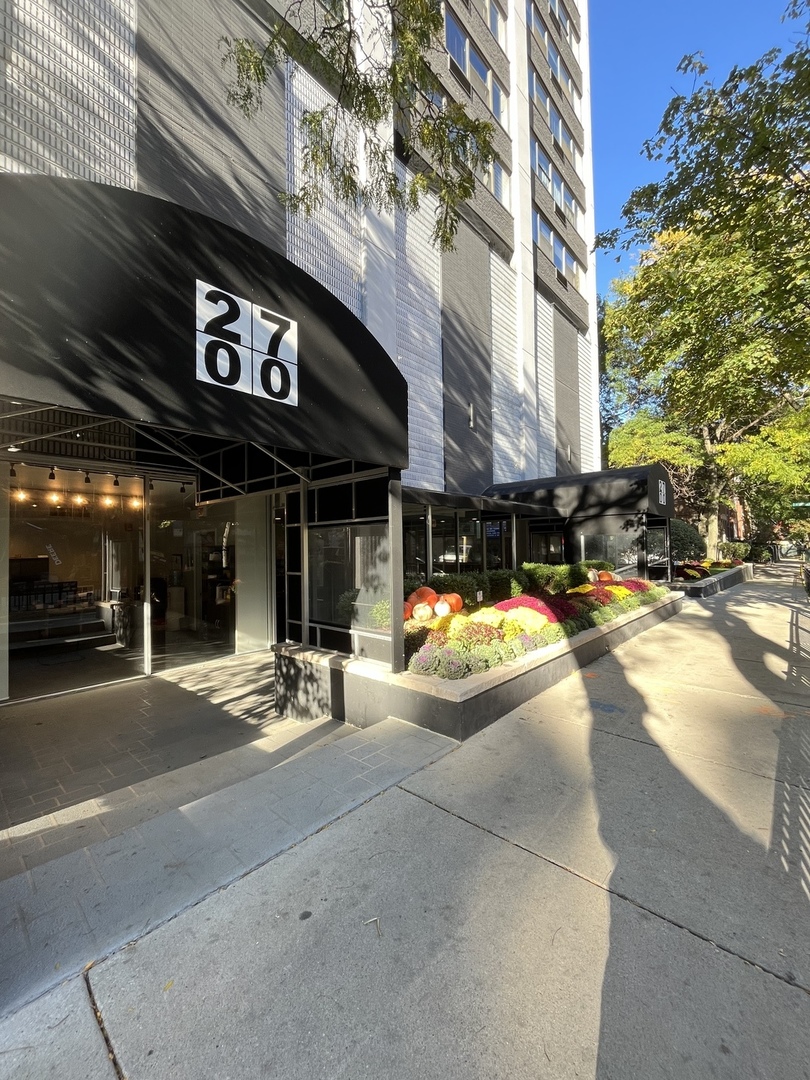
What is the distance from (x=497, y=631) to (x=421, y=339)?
8.58 metres

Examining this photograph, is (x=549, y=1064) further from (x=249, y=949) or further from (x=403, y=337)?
(x=403, y=337)

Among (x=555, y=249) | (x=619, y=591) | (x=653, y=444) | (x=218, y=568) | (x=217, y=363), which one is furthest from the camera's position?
(x=653, y=444)

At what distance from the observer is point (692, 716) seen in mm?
5004

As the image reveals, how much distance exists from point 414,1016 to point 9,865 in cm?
307

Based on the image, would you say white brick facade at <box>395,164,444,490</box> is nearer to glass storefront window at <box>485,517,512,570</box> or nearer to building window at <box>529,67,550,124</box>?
glass storefront window at <box>485,517,512,570</box>

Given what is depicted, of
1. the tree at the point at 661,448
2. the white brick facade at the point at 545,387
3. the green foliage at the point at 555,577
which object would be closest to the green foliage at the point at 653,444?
the tree at the point at 661,448

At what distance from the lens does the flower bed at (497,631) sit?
5180mm

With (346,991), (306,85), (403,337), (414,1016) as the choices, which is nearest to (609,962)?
(414,1016)

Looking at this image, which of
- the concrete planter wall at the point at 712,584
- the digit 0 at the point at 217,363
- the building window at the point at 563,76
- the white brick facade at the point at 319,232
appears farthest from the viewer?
the building window at the point at 563,76

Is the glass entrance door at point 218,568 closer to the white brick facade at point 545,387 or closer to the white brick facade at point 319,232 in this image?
the white brick facade at point 319,232

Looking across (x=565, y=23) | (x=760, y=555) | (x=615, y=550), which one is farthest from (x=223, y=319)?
(x=760, y=555)

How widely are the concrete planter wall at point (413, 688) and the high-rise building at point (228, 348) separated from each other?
1.21 ft

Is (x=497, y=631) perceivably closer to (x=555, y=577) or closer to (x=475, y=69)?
(x=555, y=577)

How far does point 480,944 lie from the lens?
87.0 inches
